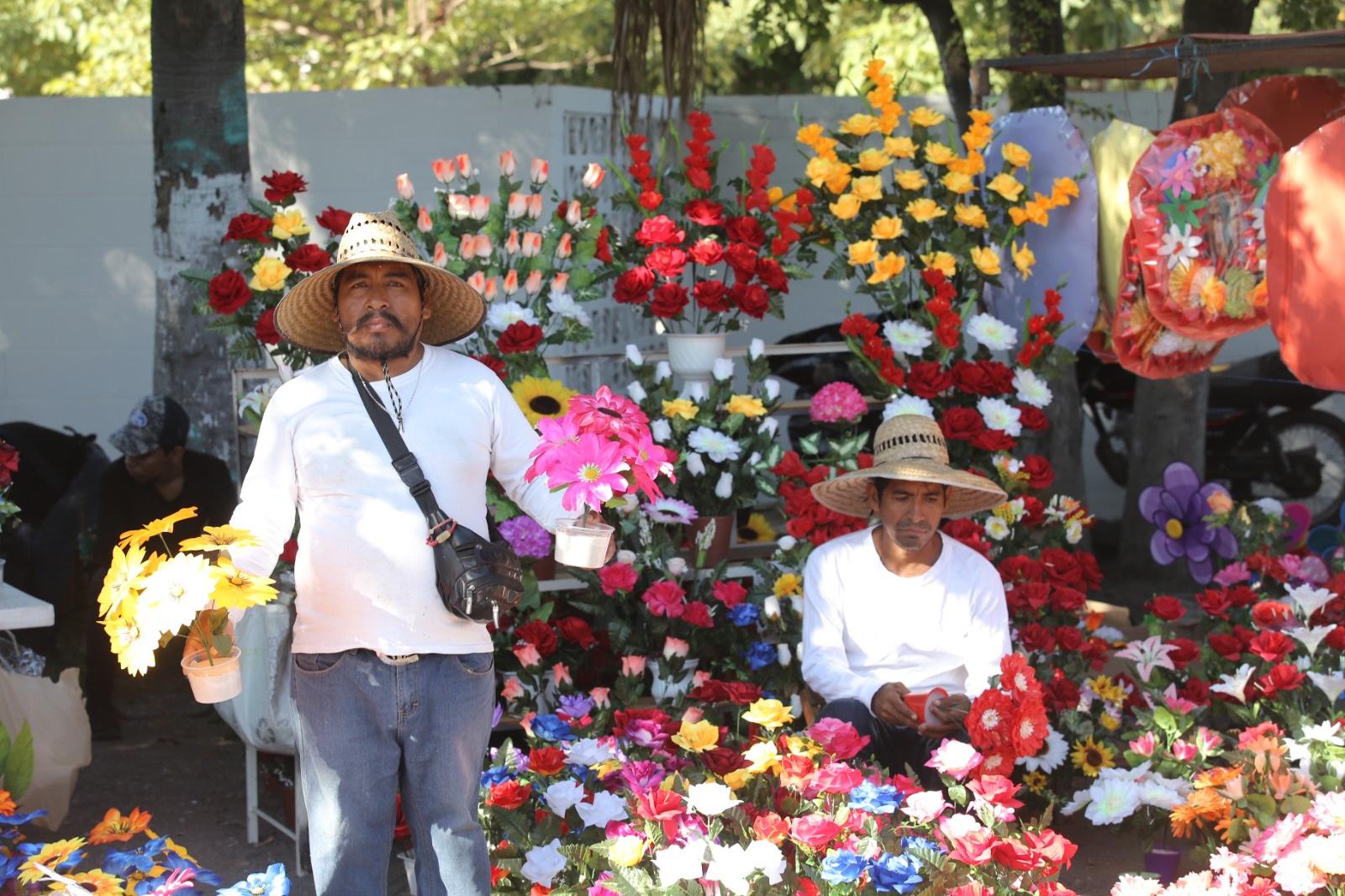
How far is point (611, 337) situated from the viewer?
7.52 metres

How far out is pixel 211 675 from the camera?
2.55 m

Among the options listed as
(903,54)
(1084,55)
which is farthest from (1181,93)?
(903,54)

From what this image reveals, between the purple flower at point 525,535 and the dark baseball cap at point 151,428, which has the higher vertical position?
the dark baseball cap at point 151,428

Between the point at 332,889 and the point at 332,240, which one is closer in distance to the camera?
the point at 332,889

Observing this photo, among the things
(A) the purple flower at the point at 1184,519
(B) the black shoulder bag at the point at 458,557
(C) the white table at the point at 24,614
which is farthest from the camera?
(A) the purple flower at the point at 1184,519

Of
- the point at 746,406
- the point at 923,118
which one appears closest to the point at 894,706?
the point at 746,406

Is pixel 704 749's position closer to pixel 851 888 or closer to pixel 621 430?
pixel 851 888

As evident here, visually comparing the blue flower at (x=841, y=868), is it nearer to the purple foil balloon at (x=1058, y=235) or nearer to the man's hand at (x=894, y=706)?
the man's hand at (x=894, y=706)

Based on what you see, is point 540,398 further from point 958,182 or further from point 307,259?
point 958,182

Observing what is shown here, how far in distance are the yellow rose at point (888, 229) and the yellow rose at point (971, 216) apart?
180 millimetres

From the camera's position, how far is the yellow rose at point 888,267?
461 cm

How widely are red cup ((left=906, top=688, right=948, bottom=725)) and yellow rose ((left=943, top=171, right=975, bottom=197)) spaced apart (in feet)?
5.31

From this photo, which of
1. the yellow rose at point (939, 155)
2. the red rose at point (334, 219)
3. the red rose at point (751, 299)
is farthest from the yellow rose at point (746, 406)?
the red rose at point (334, 219)

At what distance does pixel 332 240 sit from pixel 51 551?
59.6 inches
